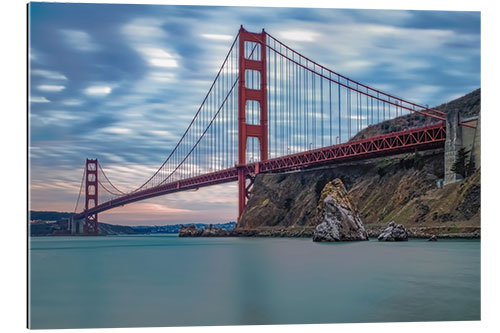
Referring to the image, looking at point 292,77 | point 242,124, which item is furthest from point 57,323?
point 242,124

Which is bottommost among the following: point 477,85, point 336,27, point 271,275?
point 271,275

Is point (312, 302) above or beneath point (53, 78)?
beneath

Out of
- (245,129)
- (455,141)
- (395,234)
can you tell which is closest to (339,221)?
(395,234)

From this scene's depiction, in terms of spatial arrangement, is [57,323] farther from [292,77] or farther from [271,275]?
[292,77]

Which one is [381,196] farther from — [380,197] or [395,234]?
[395,234]

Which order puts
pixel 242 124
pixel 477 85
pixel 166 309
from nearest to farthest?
pixel 166 309, pixel 477 85, pixel 242 124
